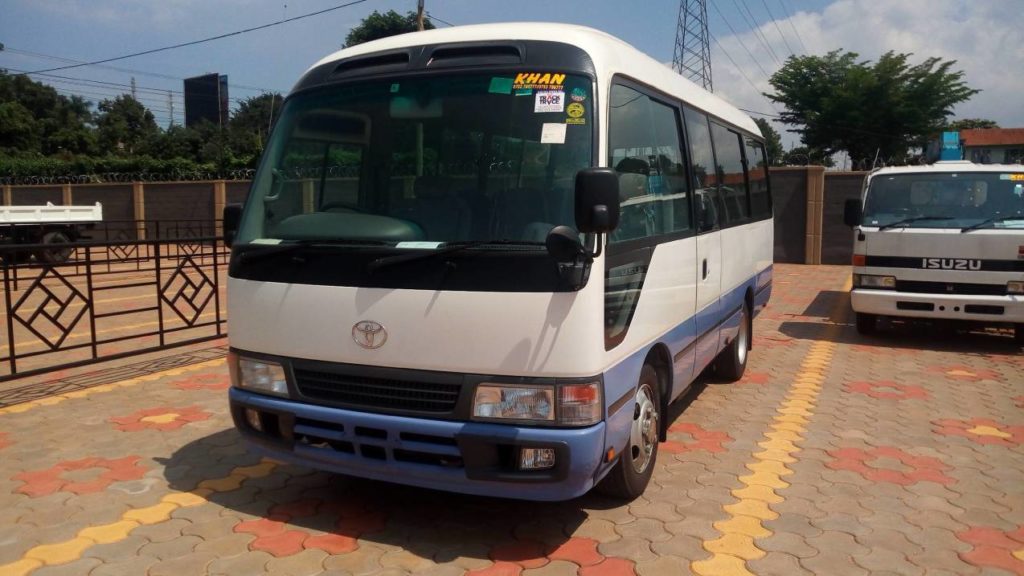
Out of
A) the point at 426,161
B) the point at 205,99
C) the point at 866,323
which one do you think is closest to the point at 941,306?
the point at 866,323

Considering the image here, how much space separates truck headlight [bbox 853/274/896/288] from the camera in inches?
367

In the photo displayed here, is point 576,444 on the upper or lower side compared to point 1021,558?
upper

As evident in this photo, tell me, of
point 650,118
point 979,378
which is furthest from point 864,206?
point 650,118

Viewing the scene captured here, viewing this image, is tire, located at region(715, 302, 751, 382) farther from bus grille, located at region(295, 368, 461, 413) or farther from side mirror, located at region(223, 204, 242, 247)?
side mirror, located at region(223, 204, 242, 247)

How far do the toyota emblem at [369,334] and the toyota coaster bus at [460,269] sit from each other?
1 centimetres

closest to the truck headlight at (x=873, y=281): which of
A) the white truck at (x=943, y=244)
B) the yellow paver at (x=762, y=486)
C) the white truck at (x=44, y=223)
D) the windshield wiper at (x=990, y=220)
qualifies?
the white truck at (x=943, y=244)

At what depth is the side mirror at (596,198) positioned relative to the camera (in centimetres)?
338

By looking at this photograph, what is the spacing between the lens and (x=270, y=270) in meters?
4.06

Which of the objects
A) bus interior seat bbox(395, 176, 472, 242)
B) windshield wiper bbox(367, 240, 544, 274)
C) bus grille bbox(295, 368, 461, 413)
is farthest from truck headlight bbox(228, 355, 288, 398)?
bus interior seat bbox(395, 176, 472, 242)

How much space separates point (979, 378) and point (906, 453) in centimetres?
302

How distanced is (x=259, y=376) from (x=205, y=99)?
78.2 m

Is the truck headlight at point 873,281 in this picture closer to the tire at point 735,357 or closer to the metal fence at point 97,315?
the tire at point 735,357

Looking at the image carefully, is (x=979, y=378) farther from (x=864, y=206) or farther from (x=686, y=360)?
(x=686, y=360)

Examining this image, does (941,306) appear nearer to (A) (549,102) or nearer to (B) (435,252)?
(A) (549,102)
